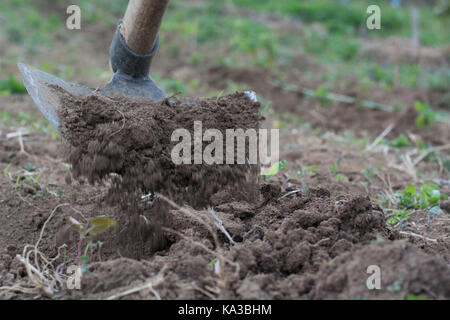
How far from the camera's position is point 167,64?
25.6 feet

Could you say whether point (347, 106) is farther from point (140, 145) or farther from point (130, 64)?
point (140, 145)

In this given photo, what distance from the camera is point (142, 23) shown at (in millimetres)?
2592

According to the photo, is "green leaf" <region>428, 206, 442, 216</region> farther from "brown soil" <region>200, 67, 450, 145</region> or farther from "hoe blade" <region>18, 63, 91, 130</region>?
"brown soil" <region>200, 67, 450, 145</region>

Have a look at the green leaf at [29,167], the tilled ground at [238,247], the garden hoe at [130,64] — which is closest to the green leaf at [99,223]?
the tilled ground at [238,247]

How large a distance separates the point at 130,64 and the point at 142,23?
0.27 meters

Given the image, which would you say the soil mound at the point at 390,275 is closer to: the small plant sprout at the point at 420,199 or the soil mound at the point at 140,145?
the soil mound at the point at 140,145

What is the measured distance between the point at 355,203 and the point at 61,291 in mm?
1288

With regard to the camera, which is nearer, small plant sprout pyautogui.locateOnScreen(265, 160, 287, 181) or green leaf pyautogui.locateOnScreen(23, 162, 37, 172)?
small plant sprout pyautogui.locateOnScreen(265, 160, 287, 181)

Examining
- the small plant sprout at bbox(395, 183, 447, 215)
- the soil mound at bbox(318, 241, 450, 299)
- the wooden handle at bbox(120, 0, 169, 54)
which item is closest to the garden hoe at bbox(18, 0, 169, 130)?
the wooden handle at bbox(120, 0, 169, 54)

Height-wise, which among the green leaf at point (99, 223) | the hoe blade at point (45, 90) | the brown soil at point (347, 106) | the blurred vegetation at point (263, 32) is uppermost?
the blurred vegetation at point (263, 32)

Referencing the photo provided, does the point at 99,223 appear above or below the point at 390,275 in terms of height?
above

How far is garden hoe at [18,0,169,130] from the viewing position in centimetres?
242

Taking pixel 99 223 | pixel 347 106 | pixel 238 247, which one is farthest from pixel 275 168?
pixel 347 106

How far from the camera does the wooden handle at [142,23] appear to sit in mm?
2512
